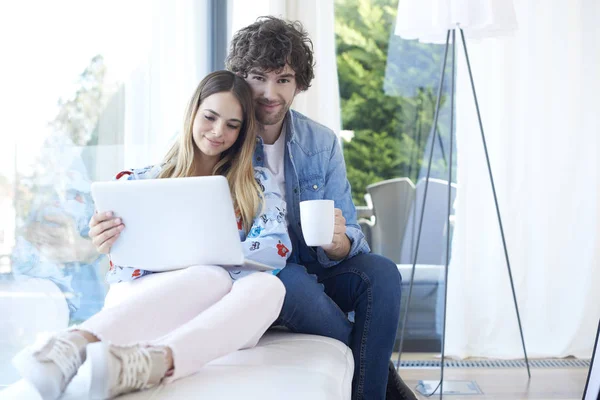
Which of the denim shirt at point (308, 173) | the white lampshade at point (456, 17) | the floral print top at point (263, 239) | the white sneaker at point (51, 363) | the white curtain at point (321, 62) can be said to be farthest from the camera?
the white curtain at point (321, 62)

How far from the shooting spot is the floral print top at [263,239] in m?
1.80

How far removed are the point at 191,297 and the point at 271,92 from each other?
2.86 feet

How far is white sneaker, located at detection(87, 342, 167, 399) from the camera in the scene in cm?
116

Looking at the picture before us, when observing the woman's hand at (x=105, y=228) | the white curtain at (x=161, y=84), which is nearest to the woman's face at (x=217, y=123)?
the white curtain at (x=161, y=84)

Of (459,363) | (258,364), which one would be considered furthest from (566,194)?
(258,364)

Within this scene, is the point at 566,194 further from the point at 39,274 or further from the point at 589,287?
the point at 39,274

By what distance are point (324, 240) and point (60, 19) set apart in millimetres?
922

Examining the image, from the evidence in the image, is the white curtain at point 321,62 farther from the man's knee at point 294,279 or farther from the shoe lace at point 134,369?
the shoe lace at point 134,369

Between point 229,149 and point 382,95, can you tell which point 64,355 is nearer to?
point 229,149

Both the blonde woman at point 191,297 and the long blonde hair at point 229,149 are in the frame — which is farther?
the long blonde hair at point 229,149

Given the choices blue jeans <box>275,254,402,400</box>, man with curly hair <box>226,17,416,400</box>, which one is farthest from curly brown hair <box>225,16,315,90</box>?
blue jeans <box>275,254,402,400</box>

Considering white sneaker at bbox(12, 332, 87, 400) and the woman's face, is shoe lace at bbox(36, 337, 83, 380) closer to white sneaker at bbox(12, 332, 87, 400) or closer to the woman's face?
white sneaker at bbox(12, 332, 87, 400)

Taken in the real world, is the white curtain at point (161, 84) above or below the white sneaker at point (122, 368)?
above

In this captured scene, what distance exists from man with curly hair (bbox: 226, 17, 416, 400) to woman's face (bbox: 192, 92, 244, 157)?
16 centimetres
